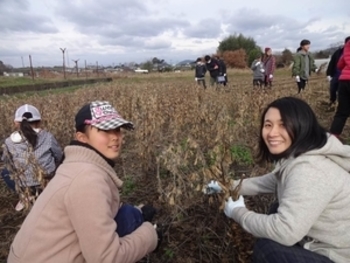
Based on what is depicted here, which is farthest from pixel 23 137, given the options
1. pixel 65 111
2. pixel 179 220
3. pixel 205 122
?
pixel 65 111

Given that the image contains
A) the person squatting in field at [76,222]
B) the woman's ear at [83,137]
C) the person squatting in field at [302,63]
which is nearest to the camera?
the person squatting in field at [76,222]

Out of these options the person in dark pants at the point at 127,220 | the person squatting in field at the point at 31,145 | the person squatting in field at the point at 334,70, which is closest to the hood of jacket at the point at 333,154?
the person in dark pants at the point at 127,220

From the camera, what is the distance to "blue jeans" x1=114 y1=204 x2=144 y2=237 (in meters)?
1.71

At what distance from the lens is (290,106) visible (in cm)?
166

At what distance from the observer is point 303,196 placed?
4.76 ft

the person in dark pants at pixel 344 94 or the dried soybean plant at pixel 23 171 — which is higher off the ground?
the person in dark pants at pixel 344 94

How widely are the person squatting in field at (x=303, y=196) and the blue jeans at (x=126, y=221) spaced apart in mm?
522

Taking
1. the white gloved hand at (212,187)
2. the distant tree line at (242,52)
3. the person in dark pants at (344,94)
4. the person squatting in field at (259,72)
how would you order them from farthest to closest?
the distant tree line at (242,52), the person squatting in field at (259,72), the person in dark pants at (344,94), the white gloved hand at (212,187)

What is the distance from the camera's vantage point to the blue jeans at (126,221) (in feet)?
5.62

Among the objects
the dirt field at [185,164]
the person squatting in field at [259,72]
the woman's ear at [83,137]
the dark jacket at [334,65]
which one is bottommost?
the dirt field at [185,164]

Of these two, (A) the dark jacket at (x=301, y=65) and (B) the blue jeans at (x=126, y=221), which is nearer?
(B) the blue jeans at (x=126, y=221)

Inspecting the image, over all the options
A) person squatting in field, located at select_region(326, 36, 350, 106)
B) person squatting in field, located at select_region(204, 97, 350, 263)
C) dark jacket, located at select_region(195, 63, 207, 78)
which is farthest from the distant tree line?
person squatting in field, located at select_region(204, 97, 350, 263)

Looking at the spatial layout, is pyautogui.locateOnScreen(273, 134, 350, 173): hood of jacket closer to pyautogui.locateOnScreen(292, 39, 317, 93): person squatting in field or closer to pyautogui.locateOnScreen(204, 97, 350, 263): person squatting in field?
pyautogui.locateOnScreen(204, 97, 350, 263): person squatting in field

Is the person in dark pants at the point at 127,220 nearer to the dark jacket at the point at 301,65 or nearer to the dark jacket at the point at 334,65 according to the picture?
the dark jacket at the point at 334,65
